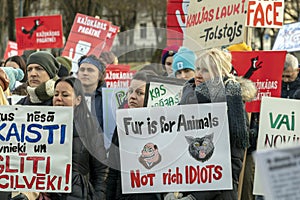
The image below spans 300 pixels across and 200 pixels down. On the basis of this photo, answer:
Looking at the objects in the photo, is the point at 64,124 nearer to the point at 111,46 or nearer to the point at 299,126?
the point at 111,46

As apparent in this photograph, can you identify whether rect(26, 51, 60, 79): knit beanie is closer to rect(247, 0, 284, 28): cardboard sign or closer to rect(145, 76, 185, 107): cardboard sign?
rect(145, 76, 185, 107): cardboard sign

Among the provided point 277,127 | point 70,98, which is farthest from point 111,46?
point 277,127

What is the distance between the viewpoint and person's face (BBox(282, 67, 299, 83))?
942 centimetres

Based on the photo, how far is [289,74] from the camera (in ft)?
31.0

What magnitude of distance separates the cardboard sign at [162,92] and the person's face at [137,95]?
0.03 m

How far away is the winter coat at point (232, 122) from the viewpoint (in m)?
5.98

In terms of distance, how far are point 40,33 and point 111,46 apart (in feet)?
37.7

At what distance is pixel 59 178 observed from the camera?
6109 millimetres

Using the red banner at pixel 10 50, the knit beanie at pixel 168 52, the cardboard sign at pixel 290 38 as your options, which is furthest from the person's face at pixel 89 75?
the red banner at pixel 10 50

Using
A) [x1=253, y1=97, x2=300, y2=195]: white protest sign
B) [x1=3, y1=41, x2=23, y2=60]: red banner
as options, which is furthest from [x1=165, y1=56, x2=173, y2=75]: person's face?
[x1=3, y1=41, x2=23, y2=60]: red banner

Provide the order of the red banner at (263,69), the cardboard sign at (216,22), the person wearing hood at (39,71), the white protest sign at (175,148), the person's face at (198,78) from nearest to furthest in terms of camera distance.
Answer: the white protest sign at (175,148), the person's face at (198,78), the person wearing hood at (39,71), the cardboard sign at (216,22), the red banner at (263,69)

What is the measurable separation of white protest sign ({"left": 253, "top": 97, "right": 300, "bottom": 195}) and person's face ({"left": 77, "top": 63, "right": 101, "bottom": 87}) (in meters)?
1.39

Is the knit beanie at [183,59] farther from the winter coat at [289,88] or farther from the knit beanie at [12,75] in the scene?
the winter coat at [289,88]

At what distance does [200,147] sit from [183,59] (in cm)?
97
